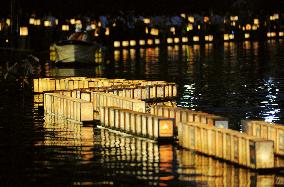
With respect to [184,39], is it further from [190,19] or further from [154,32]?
[190,19]

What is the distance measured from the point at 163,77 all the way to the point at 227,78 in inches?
121

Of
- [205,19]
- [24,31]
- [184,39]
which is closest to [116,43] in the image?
[184,39]

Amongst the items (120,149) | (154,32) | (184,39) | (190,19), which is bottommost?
(120,149)

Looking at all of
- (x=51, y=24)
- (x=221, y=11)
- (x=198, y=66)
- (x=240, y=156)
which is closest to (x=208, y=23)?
(x=221, y=11)

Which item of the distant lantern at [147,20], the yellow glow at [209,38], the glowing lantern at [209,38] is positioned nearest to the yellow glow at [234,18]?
the yellow glow at [209,38]

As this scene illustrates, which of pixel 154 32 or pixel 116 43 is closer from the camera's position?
pixel 116 43

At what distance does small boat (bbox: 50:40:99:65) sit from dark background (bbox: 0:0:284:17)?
474cm

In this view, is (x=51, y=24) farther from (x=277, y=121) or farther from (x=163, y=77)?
(x=277, y=121)

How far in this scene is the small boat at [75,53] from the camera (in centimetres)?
5481

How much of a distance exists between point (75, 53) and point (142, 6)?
46.3 metres

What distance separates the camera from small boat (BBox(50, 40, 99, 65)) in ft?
180

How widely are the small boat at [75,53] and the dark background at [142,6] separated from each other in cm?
474

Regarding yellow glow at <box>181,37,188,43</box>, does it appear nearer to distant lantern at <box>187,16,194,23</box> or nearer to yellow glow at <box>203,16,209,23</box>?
distant lantern at <box>187,16,194,23</box>

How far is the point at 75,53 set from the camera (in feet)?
180
